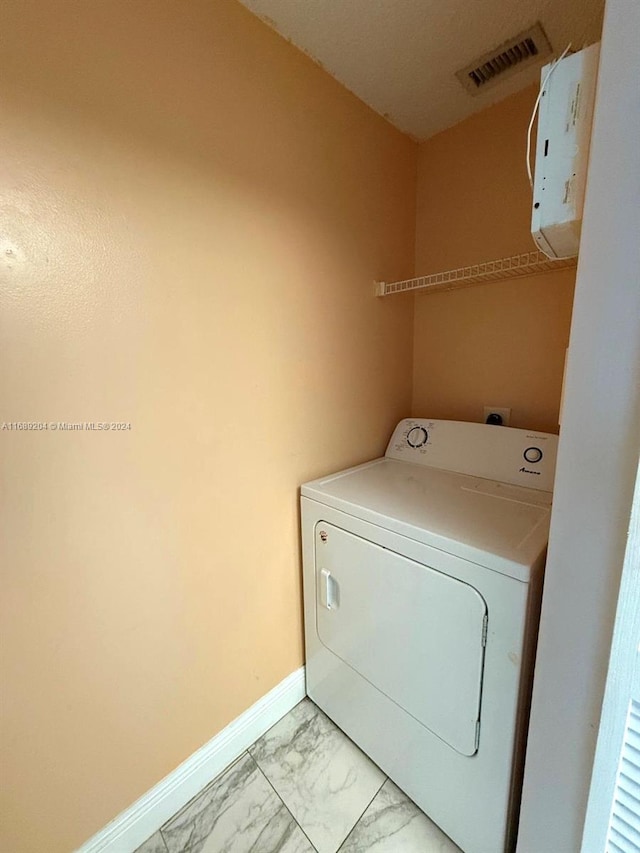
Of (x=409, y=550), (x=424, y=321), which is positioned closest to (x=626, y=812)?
(x=409, y=550)

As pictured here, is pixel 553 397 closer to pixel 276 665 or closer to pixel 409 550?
pixel 409 550

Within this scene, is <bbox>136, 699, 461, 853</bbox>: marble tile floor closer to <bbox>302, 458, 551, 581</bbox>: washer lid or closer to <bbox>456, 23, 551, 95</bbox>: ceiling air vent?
<bbox>302, 458, 551, 581</bbox>: washer lid

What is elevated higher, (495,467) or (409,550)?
(495,467)

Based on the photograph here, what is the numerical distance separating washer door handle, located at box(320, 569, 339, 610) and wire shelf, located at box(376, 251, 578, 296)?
1237 mm

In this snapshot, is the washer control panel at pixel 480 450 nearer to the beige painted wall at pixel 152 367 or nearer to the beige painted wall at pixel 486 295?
the beige painted wall at pixel 486 295

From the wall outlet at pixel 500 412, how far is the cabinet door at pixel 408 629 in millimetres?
910

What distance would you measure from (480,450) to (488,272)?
709 millimetres

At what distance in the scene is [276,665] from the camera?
1452 mm

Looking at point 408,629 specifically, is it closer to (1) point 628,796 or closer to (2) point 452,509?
(2) point 452,509

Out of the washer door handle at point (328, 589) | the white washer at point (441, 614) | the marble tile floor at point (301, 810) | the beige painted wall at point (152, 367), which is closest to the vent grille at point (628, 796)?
the white washer at point (441, 614)

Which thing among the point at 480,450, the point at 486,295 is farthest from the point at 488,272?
the point at 480,450

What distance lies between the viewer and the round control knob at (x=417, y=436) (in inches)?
65.2

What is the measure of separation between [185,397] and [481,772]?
1.32m

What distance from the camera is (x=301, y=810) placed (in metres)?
1.17
